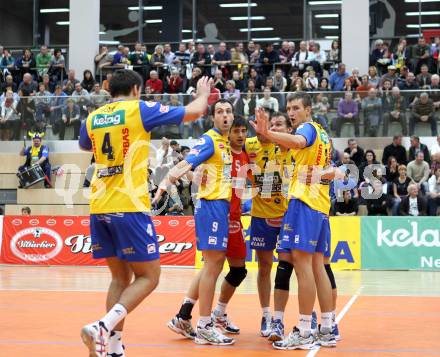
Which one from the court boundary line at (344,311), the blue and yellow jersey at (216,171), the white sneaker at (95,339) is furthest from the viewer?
the blue and yellow jersey at (216,171)

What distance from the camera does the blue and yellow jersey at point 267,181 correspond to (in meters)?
8.81

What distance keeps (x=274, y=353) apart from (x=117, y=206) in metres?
2.19

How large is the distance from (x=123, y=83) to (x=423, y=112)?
52.1ft

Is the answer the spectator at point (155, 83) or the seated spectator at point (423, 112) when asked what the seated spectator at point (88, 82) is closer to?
the spectator at point (155, 83)

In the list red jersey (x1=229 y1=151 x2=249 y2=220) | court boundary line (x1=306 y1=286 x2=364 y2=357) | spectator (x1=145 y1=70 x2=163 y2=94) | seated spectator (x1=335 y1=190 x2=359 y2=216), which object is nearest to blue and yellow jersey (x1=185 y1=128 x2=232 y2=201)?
red jersey (x1=229 y1=151 x2=249 y2=220)

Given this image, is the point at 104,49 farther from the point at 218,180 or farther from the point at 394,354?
the point at 394,354

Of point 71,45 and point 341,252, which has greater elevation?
point 71,45

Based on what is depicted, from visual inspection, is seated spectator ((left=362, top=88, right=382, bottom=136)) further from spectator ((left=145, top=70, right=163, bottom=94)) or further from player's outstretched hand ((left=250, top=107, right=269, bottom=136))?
player's outstretched hand ((left=250, top=107, right=269, bottom=136))

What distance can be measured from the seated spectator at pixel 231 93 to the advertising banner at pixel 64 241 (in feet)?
13.9

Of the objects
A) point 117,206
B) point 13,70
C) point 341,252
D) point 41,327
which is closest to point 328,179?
point 117,206

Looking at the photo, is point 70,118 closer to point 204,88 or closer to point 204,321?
point 204,321

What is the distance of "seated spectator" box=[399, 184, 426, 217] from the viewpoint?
19312 mm

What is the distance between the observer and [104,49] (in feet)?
94.9

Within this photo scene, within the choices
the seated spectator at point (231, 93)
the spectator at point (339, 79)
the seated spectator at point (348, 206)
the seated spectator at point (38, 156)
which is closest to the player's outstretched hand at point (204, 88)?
the seated spectator at point (348, 206)
